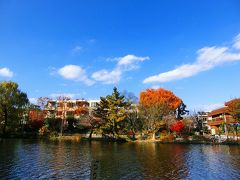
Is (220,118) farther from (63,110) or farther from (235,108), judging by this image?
(63,110)

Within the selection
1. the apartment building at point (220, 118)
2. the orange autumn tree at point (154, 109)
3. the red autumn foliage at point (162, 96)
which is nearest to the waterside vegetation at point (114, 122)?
the orange autumn tree at point (154, 109)

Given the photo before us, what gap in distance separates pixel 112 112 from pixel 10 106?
25214 mm

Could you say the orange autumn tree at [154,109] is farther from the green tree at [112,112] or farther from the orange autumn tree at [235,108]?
the orange autumn tree at [235,108]

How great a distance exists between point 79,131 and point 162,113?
2691 cm

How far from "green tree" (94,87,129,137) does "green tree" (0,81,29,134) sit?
19.9m

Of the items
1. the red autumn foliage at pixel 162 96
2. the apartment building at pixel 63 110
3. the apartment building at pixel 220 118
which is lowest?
the apartment building at pixel 220 118

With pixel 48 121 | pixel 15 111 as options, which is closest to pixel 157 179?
pixel 15 111

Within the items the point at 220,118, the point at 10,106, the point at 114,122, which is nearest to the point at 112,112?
the point at 114,122

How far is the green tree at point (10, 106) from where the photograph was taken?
5897cm

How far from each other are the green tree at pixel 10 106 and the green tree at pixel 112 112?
19.9m

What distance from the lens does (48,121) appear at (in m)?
69.9

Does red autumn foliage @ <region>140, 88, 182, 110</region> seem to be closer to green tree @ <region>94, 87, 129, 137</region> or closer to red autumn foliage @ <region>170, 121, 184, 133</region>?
red autumn foliage @ <region>170, 121, 184, 133</region>

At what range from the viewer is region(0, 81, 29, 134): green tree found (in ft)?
193

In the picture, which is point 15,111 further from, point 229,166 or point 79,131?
point 229,166
